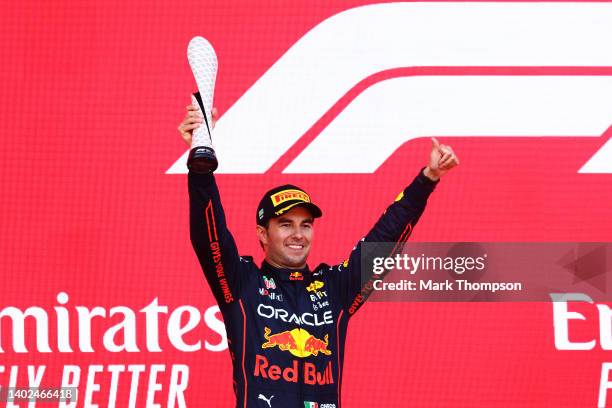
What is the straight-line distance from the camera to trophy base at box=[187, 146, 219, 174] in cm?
194

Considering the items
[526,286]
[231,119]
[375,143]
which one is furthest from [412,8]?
[526,286]

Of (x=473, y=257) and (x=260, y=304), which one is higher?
(x=473, y=257)

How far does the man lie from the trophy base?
0.05 meters

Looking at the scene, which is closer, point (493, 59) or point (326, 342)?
point (326, 342)

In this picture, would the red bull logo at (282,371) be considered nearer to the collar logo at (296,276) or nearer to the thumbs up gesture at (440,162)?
the collar logo at (296,276)

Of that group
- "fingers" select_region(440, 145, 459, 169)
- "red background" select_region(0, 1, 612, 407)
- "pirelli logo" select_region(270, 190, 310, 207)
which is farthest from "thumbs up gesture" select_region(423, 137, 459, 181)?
"red background" select_region(0, 1, 612, 407)

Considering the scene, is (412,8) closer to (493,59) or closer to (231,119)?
(493,59)

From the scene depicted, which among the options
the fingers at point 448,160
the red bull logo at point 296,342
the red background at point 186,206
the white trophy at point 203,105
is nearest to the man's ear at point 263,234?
the red bull logo at point 296,342

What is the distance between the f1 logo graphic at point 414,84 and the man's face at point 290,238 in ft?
2.64

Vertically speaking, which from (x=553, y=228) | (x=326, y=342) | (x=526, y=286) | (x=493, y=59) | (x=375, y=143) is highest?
(x=493, y=59)

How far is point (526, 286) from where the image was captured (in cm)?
302

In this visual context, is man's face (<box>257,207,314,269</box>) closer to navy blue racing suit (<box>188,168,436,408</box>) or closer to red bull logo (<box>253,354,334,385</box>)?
navy blue racing suit (<box>188,168,436,408</box>)

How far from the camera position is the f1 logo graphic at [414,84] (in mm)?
3070

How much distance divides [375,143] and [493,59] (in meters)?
0.48
